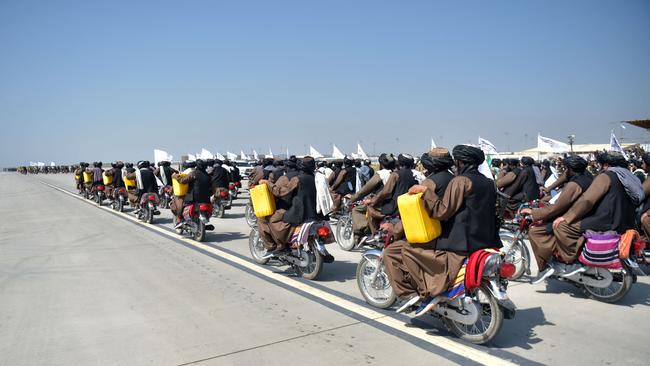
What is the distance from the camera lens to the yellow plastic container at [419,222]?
15.8 feet

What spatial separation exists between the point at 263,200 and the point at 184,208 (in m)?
4.26

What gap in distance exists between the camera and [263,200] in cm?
777

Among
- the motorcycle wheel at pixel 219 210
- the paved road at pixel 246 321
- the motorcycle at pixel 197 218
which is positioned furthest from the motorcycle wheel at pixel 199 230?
the motorcycle wheel at pixel 219 210

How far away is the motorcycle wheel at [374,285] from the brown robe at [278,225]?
1808 mm

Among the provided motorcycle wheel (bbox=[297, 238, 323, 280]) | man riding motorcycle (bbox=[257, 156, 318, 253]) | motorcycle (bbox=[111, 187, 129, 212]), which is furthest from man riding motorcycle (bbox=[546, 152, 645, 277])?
motorcycle (bbox=[111, 187, 129, 212])

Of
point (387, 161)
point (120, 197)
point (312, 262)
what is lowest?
point (312, 262)

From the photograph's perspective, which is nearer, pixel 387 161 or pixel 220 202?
pixel 387 161

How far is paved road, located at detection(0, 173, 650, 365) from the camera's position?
4531 millimetres

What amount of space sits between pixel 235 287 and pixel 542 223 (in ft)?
14.3

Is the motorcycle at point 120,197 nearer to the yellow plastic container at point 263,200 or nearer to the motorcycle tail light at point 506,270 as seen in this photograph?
the yellow plastic container at point 263,200

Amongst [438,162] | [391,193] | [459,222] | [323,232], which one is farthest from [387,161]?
[459,222]

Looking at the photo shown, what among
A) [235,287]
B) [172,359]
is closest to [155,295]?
[235,287]

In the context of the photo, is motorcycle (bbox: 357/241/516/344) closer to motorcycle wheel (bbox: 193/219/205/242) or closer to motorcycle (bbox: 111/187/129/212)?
motorcycle wheel (bbox: 193/219/205/242)

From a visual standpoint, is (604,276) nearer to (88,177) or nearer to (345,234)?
(345,234)
